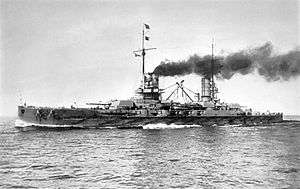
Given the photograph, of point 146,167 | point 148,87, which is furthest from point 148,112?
point 146,167

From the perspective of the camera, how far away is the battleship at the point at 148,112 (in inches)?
1953

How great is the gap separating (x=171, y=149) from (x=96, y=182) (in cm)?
1328

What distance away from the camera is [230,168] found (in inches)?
805

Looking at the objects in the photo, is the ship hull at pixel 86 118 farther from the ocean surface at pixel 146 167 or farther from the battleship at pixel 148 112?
the ocean surface at pixel 146 167

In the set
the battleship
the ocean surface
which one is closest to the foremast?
the battleship

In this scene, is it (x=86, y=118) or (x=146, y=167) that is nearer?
(x=146, y=167)

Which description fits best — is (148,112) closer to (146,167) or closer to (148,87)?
(148,87)

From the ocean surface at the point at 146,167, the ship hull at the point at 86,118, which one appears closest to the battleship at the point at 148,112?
the ship hull at the point at 86,118

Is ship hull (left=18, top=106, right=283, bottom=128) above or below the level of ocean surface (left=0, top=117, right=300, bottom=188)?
above

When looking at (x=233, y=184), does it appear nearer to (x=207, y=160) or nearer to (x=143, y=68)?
(x=207, y=160)

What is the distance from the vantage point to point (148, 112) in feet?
181

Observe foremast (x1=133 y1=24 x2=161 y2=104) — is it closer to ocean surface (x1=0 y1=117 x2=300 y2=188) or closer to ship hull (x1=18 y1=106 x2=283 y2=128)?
ship hull (x1=18 y1=106 x2=283 y2=128)

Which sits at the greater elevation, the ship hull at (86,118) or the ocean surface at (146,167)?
the ship hull at (86,118)

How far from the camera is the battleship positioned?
4959cm
